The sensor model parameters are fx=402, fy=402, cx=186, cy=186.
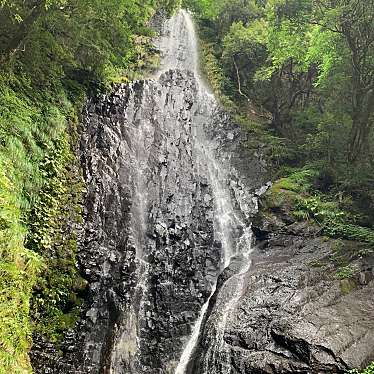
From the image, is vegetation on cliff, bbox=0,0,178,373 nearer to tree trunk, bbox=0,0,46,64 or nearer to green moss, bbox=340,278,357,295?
tree trunk, bbox=0,0,46,64

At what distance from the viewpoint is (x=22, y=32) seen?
9797 millimetres

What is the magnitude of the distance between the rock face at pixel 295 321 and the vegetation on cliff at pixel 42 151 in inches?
136

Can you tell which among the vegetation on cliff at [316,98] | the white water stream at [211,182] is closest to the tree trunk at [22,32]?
the white water stream at [211,182]

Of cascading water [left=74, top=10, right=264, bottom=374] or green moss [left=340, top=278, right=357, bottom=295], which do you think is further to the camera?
cascading water [left=74, top=10, right=264, bottom=374]

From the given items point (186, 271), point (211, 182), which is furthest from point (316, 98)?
point (186, 271)

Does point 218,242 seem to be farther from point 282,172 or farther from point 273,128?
point 273,128

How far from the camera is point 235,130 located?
17719 mm

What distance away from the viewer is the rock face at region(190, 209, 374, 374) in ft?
24.2

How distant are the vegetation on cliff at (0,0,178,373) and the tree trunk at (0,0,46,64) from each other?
24 mm

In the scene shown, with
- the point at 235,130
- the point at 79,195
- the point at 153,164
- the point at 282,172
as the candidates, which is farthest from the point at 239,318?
the point at 235,130

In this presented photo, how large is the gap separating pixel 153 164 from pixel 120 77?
4756 mm

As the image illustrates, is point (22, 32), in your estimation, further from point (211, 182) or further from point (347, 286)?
point (347, 286)

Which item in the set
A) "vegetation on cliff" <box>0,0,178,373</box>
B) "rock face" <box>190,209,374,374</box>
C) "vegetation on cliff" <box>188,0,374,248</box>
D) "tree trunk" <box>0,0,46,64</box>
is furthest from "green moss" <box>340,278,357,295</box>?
"tree trunk" <box>0,0,46,64</box>

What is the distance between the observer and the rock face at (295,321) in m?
7.39
